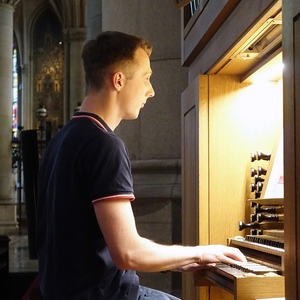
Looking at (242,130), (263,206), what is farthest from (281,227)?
(242,130)

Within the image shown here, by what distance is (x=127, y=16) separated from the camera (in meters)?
6.71

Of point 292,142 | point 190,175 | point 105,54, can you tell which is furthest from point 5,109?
point 292,142

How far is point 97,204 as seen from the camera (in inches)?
88.1

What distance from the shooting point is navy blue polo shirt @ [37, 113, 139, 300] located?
225cm

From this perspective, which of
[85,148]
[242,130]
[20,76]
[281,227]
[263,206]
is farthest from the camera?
[20,76]

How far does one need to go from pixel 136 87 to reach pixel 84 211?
0.50 meters

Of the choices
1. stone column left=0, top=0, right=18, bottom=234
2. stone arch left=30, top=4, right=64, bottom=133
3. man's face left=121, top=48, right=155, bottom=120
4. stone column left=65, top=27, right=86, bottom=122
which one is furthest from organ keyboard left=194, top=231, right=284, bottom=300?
stone arch left=30, top=4, right=64, bottom=133

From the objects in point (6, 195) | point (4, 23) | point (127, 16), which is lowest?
point (6, 195)

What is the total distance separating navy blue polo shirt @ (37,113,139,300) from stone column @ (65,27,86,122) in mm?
23084

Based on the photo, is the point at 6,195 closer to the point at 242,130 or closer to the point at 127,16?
the point at 127,16

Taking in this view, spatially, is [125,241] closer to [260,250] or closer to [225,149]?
[260,250]

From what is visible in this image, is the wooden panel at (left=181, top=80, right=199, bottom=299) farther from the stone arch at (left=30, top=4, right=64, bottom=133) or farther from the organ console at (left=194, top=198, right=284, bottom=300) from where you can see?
the stone arch at (left=30, top=4, right=64, bottom=133)

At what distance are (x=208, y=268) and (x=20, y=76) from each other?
29.4m

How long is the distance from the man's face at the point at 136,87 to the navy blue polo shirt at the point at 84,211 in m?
0.17
